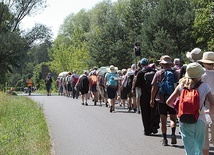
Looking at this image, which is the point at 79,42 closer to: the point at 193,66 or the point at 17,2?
the point at 17,2

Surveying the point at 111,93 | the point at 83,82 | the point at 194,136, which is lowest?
the point at 194,136

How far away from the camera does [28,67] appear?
126m

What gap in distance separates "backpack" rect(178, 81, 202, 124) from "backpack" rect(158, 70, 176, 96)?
349 cm

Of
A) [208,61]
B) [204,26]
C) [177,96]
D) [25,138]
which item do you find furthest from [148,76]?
[204,26]

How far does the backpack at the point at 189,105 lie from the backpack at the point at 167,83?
3.49m

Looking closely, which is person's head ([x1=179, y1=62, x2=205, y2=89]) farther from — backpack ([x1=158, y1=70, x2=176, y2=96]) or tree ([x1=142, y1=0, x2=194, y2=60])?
tree ([x1=142, y1=0, x2=194, y2=60])

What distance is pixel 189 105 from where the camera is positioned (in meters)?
6.71

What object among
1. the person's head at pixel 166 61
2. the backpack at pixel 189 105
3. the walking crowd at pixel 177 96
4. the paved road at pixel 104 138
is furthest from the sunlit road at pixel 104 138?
the backpack at pixel 189 105

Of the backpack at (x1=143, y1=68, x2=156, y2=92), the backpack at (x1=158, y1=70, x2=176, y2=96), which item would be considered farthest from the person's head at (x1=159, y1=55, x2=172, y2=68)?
the backpack at (x1=143, y1=68, x2=156, y2=92)

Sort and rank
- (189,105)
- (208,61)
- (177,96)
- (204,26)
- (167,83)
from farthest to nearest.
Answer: (204,26) < (167,83) < (208,61) < (177,96) < (189,105)

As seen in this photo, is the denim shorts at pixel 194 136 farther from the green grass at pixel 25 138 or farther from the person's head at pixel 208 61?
the green grass at pixel 25 138

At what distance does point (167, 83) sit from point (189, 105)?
3688mm

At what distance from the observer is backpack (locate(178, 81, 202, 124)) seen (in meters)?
6.69

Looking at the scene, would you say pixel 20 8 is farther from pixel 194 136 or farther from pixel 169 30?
pixel 194 136
